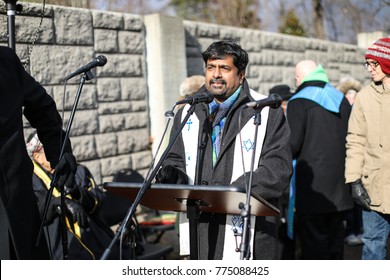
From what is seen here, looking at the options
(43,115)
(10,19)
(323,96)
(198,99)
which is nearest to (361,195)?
(323,96)

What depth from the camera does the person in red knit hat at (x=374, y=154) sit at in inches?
192

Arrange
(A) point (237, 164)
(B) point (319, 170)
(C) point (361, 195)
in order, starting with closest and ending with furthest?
1. (A) point (237, 164)
2. (C) point (361, 195)
3. (B) point (319, 170)

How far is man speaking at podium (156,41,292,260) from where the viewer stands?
385cm

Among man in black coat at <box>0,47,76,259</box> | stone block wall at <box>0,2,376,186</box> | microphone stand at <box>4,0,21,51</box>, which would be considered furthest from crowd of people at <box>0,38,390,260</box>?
stone block wall at <box>0,2,376,186</box>

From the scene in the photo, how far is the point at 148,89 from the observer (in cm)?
825

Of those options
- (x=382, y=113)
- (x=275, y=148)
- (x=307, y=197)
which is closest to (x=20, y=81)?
(x=275, y=148)

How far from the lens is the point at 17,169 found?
11.7ft

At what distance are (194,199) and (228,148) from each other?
20.8 inches

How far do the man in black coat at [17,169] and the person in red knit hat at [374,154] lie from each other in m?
2.27

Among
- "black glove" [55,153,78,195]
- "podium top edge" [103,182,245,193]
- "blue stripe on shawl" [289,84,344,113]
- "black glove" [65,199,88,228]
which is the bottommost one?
"black glove" [65,199,88,228]

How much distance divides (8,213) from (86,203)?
2085 mm

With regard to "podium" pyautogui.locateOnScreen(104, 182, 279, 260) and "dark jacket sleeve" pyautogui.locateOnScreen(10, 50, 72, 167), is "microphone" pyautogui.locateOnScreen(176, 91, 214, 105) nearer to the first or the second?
"podium" pyautogui.locateOnScreen(104, 182, 279, 260)

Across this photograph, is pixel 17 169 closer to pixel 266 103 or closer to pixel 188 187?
pixel 188 187
